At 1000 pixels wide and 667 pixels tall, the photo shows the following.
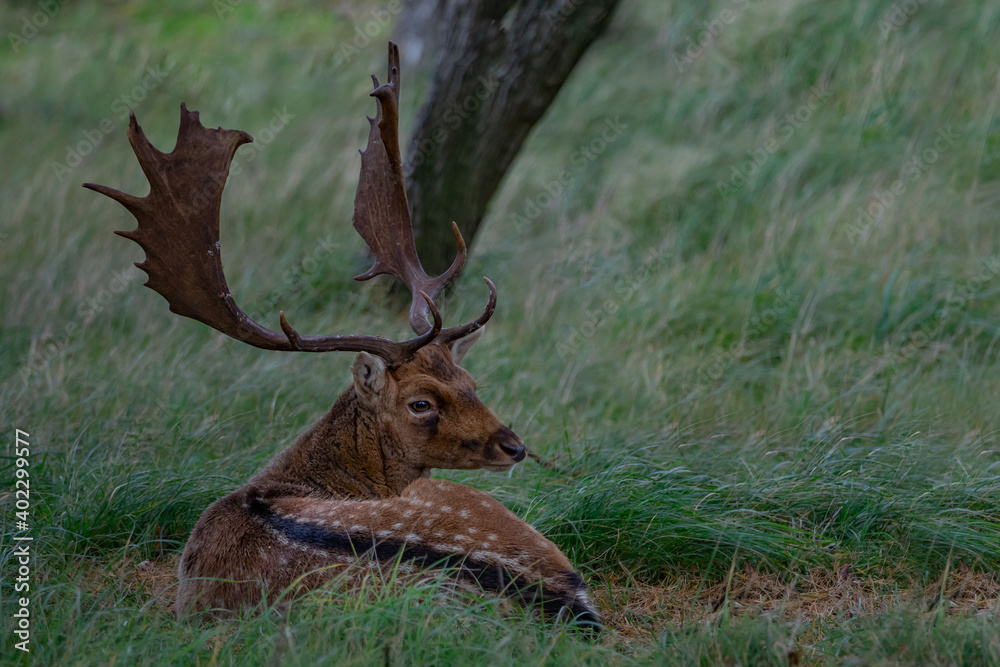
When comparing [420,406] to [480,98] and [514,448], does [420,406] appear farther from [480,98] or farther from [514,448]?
[480,98]

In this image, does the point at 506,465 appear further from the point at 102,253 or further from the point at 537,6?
the point at 102,253

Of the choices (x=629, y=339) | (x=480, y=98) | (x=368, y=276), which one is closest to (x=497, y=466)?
(x=368, y=276)

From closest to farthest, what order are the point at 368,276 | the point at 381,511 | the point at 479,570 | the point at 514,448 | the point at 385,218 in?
the point at 479,570
the point at 381,511
the point at 514,448
the point at 368,276
the point at 385,218

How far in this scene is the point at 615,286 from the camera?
7.23 metres

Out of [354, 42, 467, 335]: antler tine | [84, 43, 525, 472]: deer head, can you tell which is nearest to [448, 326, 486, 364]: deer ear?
[84, 43, 525, 472]: deer head

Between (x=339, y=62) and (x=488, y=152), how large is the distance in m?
5.49

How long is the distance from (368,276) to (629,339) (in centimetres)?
248

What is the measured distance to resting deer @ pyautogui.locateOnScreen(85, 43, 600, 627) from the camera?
344 centimetres

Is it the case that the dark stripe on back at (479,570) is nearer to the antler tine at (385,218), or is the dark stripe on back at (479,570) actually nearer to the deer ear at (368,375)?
the deer ear at (368,375)

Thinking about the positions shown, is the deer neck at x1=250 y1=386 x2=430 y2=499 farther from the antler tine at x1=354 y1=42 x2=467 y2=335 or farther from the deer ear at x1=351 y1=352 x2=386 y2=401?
the antler tine at x1=354 y1=42 x2=467 y2=335

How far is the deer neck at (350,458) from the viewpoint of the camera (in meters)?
4.19

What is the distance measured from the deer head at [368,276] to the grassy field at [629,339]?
510 millimetres

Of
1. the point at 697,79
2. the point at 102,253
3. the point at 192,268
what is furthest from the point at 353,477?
the point at 697,79

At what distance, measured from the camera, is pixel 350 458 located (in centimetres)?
423
